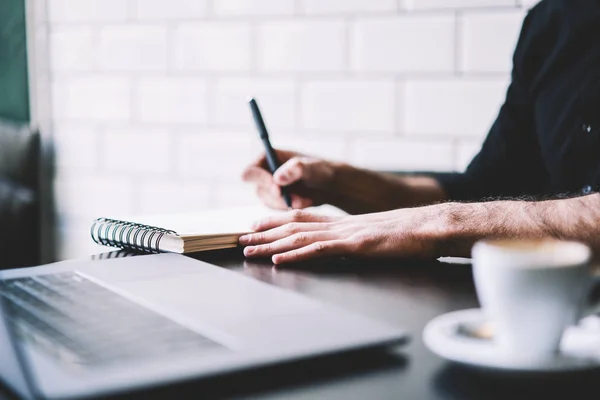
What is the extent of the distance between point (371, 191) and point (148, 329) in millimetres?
853

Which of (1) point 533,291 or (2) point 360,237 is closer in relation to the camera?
(1) point 533,291

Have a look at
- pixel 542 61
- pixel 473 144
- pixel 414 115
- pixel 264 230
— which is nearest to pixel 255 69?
pixel 414 115

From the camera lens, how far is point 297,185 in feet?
4.37

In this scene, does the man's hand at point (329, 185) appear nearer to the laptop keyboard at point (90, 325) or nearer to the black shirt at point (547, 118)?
the black shirt at point (547, 118)

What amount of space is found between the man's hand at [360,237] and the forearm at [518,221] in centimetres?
2

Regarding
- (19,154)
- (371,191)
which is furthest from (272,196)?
(19,154)

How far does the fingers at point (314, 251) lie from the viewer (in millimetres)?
924

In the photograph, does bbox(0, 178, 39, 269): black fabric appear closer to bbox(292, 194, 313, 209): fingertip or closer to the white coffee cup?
bbox(292, 194, 313, 209): fingertip

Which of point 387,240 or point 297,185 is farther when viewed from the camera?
point 297,185

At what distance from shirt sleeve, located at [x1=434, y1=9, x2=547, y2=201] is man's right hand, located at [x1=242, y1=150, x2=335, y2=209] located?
33cm

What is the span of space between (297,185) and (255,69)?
0.76m

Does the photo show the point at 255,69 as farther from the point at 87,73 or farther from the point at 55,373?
the point at 55,373

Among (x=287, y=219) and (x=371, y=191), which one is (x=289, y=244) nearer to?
(x=287, y=219)

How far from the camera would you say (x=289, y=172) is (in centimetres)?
125
